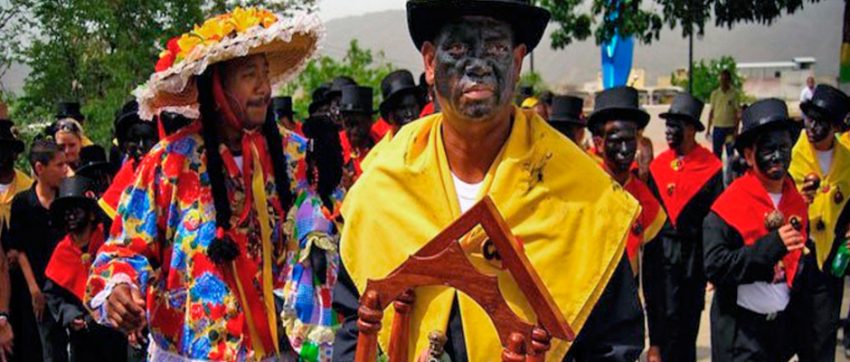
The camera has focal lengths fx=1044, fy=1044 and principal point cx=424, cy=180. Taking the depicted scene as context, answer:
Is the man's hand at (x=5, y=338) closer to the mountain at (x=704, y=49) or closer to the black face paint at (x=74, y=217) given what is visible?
the black face paint at (x=74, y=217)

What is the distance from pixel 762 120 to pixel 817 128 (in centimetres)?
193

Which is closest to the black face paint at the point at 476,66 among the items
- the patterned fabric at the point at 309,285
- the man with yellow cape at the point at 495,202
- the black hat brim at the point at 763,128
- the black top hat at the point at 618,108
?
the man with yellow cape at the point at 495,202

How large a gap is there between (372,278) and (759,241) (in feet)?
11.2

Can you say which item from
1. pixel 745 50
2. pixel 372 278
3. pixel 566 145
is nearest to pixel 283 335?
pixel 372 278

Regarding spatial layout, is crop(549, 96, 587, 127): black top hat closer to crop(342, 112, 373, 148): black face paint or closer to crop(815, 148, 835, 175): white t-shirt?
crop(342, 112, 373, 148): black face paint

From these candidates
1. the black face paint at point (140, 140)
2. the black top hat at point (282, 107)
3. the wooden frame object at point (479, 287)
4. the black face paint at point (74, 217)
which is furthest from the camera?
the black top hat at point (282, 107)

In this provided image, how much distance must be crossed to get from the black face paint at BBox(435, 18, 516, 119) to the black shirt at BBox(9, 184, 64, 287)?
5.13 m

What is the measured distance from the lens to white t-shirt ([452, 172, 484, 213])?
2.89 meters

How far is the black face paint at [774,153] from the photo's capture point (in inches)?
226

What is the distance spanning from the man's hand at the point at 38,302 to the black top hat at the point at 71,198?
65 centimetres

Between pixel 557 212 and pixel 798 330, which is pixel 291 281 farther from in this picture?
pixel 798 330

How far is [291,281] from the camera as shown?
3.98m

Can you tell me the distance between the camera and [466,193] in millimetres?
2922

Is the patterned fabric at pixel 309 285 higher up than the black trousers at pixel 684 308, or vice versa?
the patterned fabric at pixel 309 285
